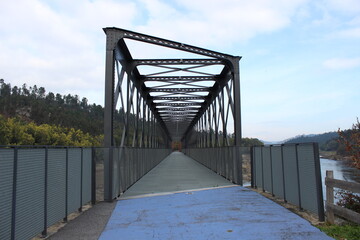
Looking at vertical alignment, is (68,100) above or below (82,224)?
above

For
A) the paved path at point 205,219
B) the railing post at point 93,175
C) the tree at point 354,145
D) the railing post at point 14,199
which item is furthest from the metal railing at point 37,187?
the tree at point 354,145

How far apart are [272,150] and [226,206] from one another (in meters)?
2.48

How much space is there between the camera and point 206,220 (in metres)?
5.84

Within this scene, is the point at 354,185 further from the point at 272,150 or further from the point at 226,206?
the point at 272,150

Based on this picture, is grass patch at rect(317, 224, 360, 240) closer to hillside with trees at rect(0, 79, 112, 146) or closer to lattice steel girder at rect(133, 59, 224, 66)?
lattice steel girder at rect(133, 59, 224, 66)

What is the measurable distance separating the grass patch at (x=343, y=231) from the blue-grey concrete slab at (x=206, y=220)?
138mm

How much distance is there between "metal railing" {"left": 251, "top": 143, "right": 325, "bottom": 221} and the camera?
19.0 ft

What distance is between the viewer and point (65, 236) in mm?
4906

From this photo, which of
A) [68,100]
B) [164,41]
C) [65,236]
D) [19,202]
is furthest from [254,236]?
[68,100]

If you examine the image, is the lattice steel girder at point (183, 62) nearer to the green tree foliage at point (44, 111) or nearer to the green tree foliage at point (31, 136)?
the green tree foliage at point (31, 136)

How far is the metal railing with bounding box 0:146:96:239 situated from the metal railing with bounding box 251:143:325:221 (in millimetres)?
5111

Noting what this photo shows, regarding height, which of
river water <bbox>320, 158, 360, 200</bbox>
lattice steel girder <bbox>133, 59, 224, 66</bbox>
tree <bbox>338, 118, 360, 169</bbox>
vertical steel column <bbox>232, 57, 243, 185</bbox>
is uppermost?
lattice steel girder <bbox>133, 59, 224, 66</bbox>

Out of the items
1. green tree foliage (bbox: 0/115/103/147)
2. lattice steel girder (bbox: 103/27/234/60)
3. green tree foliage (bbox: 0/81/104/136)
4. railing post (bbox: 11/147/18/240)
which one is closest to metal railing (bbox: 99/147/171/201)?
lattice steel girder (bbox: 103/27/234/60)

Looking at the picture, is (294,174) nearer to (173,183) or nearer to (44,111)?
(173,183)
